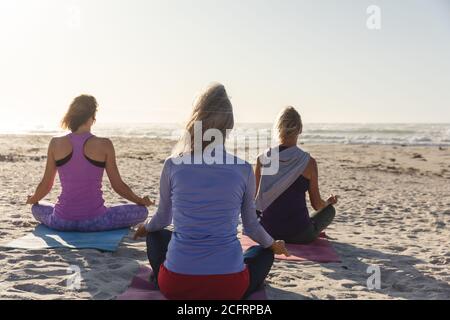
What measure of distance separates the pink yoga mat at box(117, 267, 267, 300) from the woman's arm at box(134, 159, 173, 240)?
0.39 metres

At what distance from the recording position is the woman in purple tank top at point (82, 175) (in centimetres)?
→ 467

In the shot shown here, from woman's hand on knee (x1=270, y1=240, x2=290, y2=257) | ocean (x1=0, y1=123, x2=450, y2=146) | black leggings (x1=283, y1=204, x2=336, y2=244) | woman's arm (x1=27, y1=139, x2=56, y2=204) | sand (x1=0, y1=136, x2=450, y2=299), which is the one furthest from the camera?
ocean (x1=0, y1=123, x2=450, y2=146)

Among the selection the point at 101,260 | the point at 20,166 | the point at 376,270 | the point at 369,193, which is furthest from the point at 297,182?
the point at 20,166

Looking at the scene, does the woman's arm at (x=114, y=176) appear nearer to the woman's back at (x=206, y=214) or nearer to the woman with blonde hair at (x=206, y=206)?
the woman with blonde hair at (x=206, y=206)

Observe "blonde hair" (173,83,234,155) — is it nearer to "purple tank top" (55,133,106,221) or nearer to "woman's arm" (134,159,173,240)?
"woman's arm" (134,159,173,240)

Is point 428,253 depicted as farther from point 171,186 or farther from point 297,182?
point 171,186

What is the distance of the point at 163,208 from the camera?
10.3 feet

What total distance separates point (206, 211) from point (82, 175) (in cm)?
222

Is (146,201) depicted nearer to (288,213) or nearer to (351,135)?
(288,213)

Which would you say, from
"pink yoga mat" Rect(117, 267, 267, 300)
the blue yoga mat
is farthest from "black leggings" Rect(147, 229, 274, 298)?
the blue yoga mat

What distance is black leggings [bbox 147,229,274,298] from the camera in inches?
128

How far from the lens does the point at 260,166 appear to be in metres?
4.91

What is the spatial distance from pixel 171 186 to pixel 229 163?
387 mm

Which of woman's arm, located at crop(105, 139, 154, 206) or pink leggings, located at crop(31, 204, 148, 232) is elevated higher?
woman's arm, located at crop(105, 139, 154, 206)
